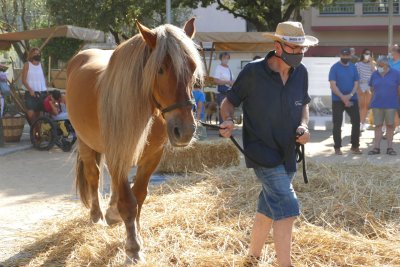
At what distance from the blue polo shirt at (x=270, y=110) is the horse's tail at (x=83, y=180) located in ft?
7.42

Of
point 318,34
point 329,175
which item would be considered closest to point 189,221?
point 329,175

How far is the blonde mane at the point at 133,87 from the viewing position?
12.7 feet

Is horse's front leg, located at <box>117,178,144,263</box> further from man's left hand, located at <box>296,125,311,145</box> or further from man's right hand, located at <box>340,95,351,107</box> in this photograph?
man's right hand, located at <box>340,95,351,107</box>

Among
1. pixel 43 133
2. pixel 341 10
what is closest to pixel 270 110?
pixel 43 133

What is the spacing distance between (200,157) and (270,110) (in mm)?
4549

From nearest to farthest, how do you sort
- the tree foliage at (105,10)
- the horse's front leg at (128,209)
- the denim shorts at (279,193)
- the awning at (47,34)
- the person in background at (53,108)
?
the denim shorts at (279,193) < the horse's front leg at (128,209) < the person in background at (53,108) < the awning at (47,34) < the tree foliage at (105,10)

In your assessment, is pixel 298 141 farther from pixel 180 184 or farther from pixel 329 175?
pixel 180 184

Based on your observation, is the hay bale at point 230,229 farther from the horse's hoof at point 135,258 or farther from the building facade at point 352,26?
the building facade at point 352,26

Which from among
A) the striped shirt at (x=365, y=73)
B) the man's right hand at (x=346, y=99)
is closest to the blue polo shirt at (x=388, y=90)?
the man's right hand at (x=346, y=99)

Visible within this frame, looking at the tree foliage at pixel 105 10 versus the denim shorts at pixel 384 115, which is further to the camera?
the tree foliage at pixel 105 10

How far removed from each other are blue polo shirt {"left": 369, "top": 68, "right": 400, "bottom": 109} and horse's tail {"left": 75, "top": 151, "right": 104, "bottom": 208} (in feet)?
19.7

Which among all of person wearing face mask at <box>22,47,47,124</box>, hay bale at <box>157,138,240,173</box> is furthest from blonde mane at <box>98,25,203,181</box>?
person wearing face mask at <box>22,47,47,124</box>

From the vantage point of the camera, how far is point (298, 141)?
3.78 m

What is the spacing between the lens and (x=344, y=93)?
10.1 meters
